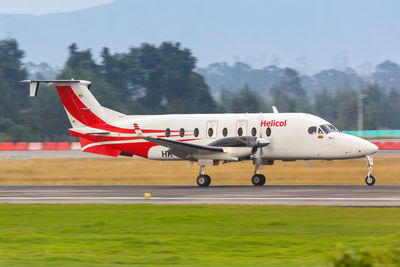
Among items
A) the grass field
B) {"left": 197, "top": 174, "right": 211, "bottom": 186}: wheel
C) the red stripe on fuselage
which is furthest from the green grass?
the grass field

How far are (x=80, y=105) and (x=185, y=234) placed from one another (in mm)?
20487

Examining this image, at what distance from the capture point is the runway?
23516mm

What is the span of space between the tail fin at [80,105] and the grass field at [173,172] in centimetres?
388

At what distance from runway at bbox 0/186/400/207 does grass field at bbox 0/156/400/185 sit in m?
7.37

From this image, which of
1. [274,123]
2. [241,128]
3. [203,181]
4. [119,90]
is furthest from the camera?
[119,90]

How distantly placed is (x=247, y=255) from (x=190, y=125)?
68.0 feet

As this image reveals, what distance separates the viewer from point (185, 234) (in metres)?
16.9

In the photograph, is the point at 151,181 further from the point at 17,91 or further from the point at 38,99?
the point at 17,91

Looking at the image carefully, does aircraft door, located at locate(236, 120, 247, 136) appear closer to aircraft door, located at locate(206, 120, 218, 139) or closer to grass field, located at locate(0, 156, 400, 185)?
aircraft door, located at locate(206, 120, 218, 139)

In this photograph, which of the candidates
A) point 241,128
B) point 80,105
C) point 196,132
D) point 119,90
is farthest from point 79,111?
point 119,90

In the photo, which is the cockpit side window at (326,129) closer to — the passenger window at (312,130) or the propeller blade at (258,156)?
the passenger window at (312,130)

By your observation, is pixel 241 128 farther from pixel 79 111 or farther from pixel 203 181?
pixel 79 111

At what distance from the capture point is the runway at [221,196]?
77.2 ft

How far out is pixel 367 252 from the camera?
26.9 ft
